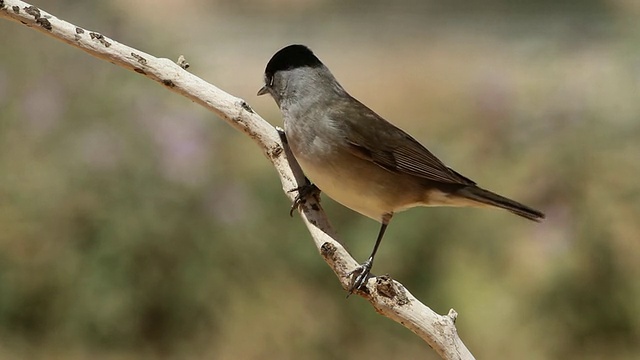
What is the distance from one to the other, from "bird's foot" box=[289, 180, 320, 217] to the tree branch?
0.05ft

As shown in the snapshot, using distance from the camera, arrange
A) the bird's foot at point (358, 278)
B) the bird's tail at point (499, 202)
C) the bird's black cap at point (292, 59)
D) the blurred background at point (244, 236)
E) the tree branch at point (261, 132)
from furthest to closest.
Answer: the blurred background at point (244, 236), the bird's black cap at point (292, 59), the bird's tail at point (499, 202), the bird's foot at point (358, 278), the tree branch at point (261, 132)

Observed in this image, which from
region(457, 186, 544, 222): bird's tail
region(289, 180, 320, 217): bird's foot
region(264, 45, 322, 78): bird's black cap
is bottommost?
region(289, 180, 320, 217): bird's foot

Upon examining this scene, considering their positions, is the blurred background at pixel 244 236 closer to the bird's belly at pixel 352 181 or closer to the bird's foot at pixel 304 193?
the bird's belly at pixel 352 181

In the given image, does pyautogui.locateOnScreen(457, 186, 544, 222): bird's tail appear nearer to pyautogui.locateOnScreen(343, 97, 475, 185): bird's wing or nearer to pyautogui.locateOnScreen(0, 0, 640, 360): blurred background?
pyautogui.locateOnScreen(343, 97, 475, 185): bird's wing

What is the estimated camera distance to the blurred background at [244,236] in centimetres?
412

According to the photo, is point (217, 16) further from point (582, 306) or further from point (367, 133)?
point (367, 133)

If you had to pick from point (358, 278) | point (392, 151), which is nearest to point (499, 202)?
point (392, 151)

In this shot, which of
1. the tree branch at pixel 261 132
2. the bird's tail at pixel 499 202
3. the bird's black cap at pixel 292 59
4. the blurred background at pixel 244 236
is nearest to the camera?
the tree branch at pixel 261 132

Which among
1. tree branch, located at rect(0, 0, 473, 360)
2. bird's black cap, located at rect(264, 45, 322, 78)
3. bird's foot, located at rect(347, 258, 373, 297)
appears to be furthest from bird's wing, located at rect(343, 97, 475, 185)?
bird's foot, located at rect(347, 258, 373, 297)

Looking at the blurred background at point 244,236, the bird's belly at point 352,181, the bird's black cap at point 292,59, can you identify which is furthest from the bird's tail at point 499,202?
the blurred background at point 244,236

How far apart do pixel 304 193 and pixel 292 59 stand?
46 centimetres

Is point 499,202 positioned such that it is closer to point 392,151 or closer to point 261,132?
point 392,151

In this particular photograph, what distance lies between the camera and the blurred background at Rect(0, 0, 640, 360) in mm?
4117

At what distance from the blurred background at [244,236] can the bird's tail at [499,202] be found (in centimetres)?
162
